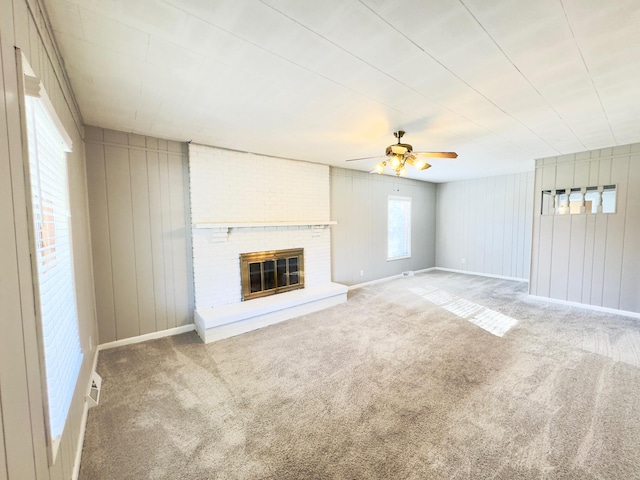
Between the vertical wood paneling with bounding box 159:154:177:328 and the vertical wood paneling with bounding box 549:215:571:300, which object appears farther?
the vertical wood paneling with bounding box 549:215:571:300

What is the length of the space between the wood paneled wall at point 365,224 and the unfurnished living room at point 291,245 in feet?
1.79

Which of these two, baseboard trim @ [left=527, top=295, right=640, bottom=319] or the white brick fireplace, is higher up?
the white brick fireplace

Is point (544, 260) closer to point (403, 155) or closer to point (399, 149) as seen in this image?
point (403, 155)

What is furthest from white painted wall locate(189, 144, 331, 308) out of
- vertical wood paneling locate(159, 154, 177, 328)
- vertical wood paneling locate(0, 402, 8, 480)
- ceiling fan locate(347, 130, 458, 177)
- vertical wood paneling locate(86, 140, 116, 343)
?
vertical wood paneling locate(0, 402, 8, 480)

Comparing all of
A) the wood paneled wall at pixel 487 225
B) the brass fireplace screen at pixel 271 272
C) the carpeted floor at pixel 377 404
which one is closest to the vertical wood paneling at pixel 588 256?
the carpeted floor at pixel 377 404

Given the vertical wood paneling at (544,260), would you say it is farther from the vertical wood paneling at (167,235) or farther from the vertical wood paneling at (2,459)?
the vertical wood paneling at (2,459)

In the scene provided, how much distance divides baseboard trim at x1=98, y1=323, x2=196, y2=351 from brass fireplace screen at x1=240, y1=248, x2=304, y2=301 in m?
0.85

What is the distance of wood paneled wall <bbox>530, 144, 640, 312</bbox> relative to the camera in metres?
4.06

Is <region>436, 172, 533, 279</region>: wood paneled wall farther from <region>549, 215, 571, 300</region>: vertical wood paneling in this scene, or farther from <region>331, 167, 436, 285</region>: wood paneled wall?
<region>549, 215, 571, 300</region>: vertical wood paneling

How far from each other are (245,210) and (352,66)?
2.78m

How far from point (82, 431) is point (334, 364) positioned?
2.03 meters

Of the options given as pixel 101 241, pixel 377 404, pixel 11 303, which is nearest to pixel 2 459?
pixel 11 303

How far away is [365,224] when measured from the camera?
6137 mm

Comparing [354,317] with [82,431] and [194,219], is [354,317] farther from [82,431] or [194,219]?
[82,431]
